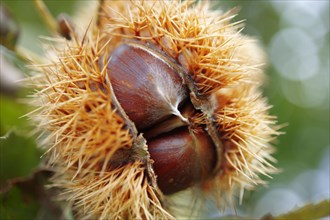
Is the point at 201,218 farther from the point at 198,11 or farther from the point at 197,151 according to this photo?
the point at 198,11

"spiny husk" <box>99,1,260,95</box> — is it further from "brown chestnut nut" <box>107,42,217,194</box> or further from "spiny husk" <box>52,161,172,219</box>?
"spiny husk" <box>52,161,172,219</box>

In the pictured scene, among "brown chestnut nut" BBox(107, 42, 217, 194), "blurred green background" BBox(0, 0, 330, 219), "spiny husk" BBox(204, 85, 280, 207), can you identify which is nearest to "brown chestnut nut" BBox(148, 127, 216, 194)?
"brown chestnut nut" BBox(107, 42, 217, 194)

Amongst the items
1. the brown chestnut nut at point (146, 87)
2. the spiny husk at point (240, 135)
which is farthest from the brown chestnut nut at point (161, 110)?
the spiny husk at point (240, 135)

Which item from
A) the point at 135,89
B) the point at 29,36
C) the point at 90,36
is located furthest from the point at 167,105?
the point at 29,36

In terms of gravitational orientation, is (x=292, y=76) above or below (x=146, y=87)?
below

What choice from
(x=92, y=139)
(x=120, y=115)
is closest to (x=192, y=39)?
(x=120, y=115)

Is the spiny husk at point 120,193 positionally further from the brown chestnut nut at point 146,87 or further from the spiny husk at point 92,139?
the brown chestnut nut at point 146,87

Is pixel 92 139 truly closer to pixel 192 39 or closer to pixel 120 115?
pixel 120 115
